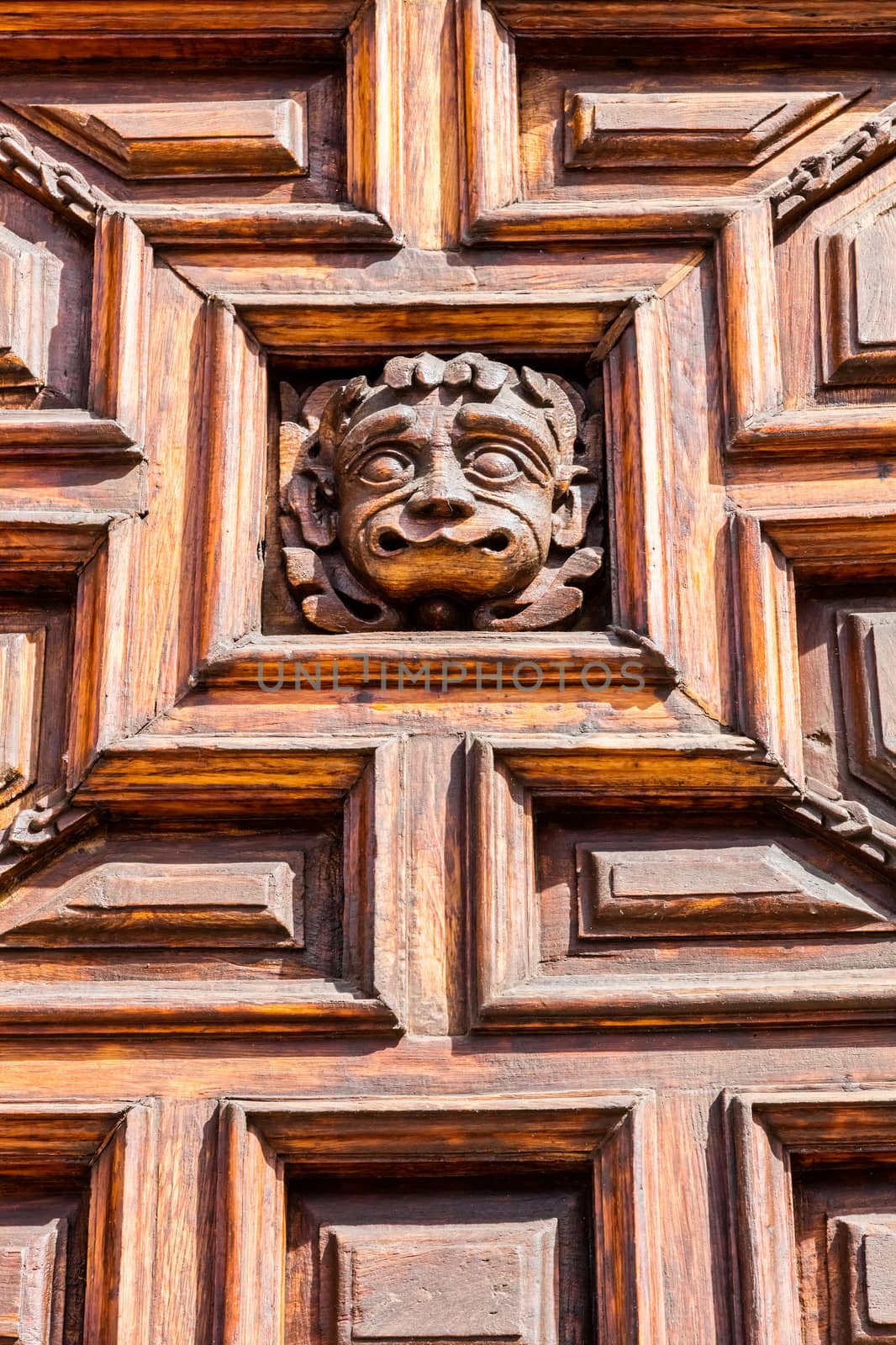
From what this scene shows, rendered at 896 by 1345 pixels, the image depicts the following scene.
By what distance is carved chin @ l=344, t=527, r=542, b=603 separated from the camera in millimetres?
1425

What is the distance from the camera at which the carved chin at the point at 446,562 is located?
142 centimetres

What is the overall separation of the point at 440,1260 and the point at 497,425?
0.79 metres

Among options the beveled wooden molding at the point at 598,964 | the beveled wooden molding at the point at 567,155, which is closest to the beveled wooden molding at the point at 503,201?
the beveled wooden molding at the point at 567,155

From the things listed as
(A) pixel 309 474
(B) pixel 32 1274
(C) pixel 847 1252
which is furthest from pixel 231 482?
(C) pixel 847 1252

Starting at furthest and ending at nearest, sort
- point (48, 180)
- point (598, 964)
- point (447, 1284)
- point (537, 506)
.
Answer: point (48, 180)
point (537, 506)
point (598, 964)
point (447, 1284)

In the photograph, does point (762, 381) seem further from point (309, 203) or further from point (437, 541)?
point (309, 203)

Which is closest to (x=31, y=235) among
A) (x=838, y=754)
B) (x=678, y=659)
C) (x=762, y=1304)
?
(x=678, y=659)

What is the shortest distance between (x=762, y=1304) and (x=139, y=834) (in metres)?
0.71

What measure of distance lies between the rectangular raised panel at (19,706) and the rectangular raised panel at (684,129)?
2.61 ft

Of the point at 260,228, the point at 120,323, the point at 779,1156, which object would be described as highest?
the point at 260,228

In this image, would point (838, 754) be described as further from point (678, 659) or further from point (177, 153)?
point (177, 153)

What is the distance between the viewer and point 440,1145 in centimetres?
129

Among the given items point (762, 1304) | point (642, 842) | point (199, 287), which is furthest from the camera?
point (199, 287)

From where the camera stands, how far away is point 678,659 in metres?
1.43
